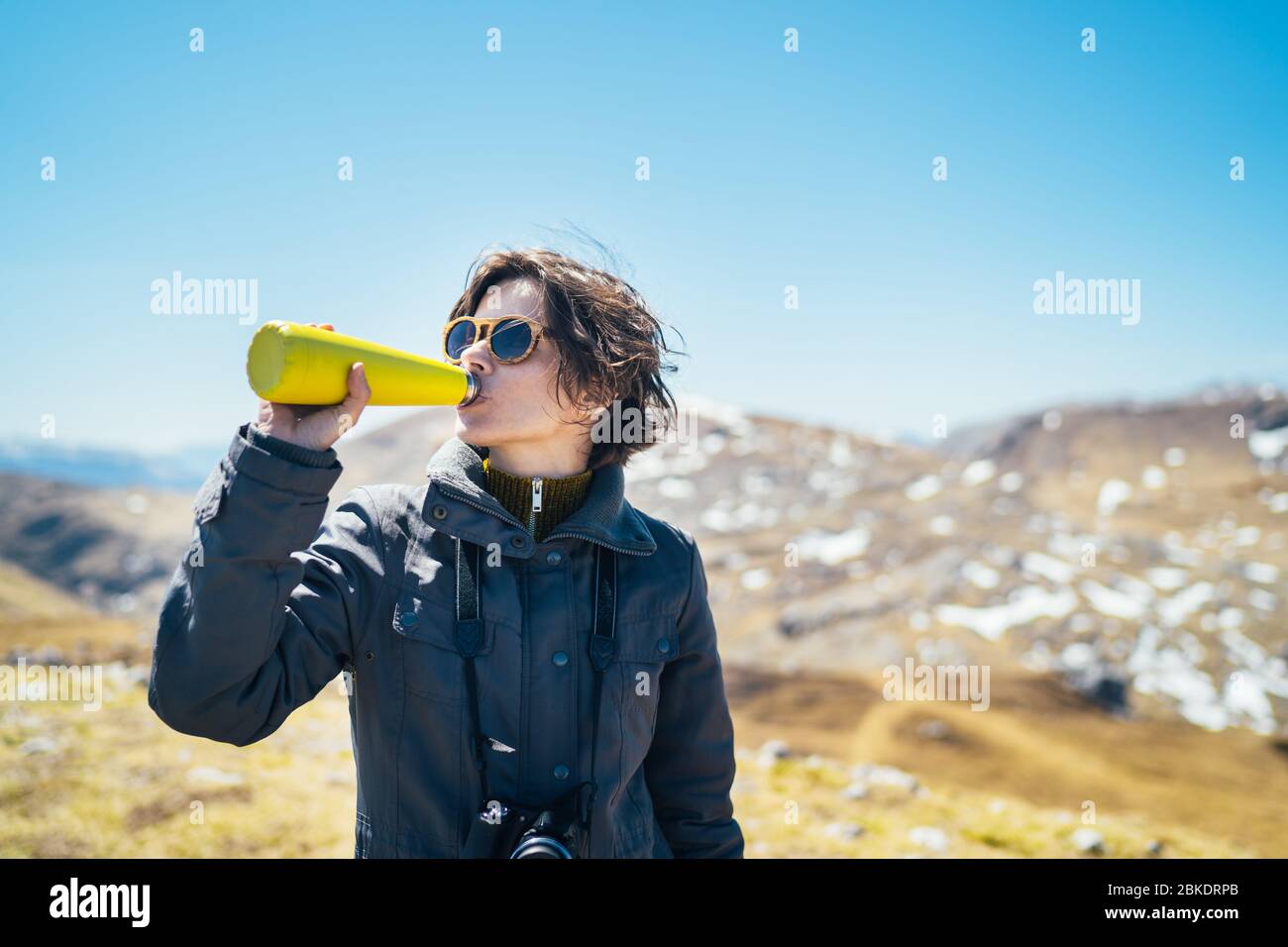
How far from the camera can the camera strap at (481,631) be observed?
264 centimetres

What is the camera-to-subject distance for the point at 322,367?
2.30m

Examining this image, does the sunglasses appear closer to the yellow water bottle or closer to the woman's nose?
the woman's nose

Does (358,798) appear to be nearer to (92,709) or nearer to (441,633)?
(441,633)

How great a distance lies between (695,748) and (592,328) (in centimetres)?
173

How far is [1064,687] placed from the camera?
2927cm

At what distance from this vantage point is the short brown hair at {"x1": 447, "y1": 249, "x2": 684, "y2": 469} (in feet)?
10.2

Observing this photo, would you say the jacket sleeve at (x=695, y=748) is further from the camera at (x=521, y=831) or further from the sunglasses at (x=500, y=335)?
the sunglasses at (x=500, y=335)

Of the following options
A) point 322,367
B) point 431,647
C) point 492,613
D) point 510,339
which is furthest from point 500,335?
point 431,647

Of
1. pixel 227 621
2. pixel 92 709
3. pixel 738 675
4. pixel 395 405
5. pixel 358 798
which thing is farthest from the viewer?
pixel 738 675

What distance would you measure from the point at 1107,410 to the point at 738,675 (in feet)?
211

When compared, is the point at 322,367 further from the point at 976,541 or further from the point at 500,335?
the point at 976,541

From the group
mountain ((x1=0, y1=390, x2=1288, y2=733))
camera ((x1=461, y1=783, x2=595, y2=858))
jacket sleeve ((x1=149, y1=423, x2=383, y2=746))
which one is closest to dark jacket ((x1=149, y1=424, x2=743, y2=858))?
jacket sleeve ((x1=149, y1=423, x2=383, y2=746))
